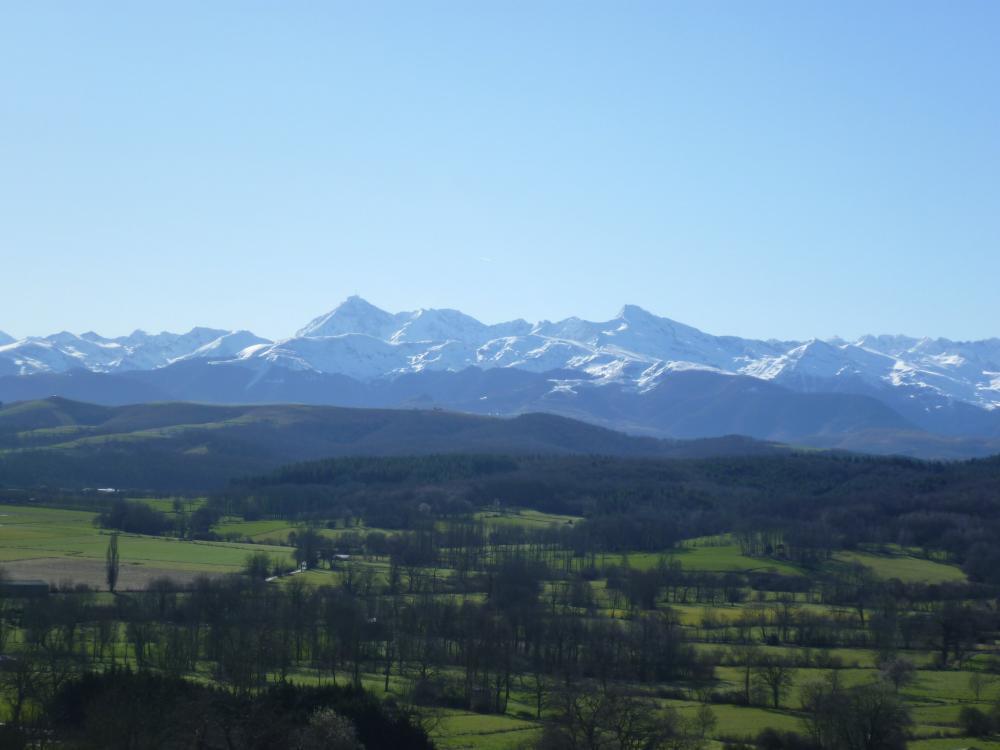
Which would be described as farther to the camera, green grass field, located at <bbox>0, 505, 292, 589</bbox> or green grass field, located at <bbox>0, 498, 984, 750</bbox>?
green grass field, located at <bbox>0, 505, 292, 589</bbox>

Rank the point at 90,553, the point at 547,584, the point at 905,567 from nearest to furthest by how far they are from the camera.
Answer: the point at 547,584 → the point at 90,553 → the point at 905,567

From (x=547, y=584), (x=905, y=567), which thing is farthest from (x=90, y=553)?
(x=905, y=567)

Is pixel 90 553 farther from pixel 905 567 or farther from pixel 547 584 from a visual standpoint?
pixel 905 567

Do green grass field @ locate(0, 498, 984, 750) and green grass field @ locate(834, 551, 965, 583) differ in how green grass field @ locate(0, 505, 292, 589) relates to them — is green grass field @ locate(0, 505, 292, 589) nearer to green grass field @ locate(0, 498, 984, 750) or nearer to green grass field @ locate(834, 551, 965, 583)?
green grass field @ locate(0, 498, 984, 750)

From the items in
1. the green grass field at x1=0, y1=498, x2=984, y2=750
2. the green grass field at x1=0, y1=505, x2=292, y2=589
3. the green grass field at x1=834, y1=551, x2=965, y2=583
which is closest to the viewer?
the green grass field at x1=0, y1=498, x2=984, y2=750

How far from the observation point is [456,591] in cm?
8450

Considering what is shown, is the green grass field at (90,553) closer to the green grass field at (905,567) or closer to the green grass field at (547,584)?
the green grass field at (547,584)

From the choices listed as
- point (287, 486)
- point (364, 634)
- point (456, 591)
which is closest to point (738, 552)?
point (456, 591)

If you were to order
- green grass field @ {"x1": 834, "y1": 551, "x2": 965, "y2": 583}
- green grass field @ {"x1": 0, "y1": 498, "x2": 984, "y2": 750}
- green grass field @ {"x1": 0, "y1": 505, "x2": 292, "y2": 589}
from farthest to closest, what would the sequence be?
green grass field @ {"x1": 834, "y1": 551, "x2": 965, "y2": 583}, green grass field @ {"x1": 0, "y1": 505, "x2": 292, "y2": 589}, green grass field @ {"x1": 0, "y1": 498, "x2": 984, "y2": 750}

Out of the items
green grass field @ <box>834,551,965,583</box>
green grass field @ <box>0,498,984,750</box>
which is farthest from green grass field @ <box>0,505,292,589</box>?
green grass field @ <box>834,551,965,583</box>

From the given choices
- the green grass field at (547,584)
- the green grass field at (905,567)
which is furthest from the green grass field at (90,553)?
the green grass field at (905,567)

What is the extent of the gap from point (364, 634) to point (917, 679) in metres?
29.5

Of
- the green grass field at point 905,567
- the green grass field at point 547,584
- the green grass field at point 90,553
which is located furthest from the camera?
the green grass field at point 905,567

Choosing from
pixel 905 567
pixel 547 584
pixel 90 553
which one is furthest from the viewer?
pixel 905 567
